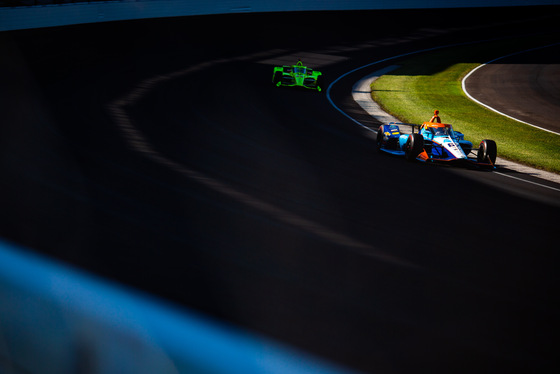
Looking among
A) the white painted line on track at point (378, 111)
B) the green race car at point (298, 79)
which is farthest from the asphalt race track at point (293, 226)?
the green race car at point (298, 79)

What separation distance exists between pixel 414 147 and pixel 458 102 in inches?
480

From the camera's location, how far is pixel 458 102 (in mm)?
24188

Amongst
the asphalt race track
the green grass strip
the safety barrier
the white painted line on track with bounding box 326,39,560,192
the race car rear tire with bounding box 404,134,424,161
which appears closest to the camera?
the safety barrier

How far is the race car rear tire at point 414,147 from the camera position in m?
13.2

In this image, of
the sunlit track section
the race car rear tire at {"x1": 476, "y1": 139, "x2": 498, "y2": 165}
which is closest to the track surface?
the race car rear tire at {"x1": 476, "y1": 139, "x2": 498, "y2": 165}

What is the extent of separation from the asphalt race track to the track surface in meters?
8.87

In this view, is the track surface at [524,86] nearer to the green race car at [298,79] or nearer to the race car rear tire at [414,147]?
the green race car at [298,79]

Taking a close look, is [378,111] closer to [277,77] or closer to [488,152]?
[277,77]

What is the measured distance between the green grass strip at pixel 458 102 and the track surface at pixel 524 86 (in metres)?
0.88

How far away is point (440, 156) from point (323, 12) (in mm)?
32525

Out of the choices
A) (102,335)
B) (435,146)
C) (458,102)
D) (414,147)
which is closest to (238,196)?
(414,147)

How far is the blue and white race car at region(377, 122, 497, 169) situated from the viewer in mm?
13164

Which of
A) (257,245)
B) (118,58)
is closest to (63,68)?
(118,58)

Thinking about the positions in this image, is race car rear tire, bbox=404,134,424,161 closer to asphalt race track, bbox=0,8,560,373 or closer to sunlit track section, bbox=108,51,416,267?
asphalt race track, bbox=0,8,560,373
